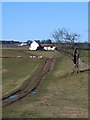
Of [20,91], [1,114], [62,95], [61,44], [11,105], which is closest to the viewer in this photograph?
[1,114]

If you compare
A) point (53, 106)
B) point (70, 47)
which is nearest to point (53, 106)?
point (53, 106)

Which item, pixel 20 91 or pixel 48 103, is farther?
pixel 20 91

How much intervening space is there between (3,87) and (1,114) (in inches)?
844

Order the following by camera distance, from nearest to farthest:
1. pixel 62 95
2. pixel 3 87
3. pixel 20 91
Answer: pixel 62 95 → pixel 20 91 → pixel 3 87

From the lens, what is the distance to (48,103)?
31.1m

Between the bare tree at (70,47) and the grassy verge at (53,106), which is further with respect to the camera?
the bare tree at (70,47)

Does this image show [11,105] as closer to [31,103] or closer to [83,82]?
[31,103]

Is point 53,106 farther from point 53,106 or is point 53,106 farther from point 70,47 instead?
point 70,47

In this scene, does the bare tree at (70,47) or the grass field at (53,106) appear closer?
the grass field at (53,106)

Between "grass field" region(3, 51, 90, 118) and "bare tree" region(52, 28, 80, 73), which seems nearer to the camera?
"grass field" region(3, 51, 90, 118)

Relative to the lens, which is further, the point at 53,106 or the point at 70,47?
the point at 70,47

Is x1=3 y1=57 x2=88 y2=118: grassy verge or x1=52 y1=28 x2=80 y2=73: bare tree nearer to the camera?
x1=3 y1=57 x2=88 y2=118: grassy verge

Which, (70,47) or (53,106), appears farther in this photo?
(70,47)

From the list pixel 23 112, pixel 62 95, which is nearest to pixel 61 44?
pixel 62 95
